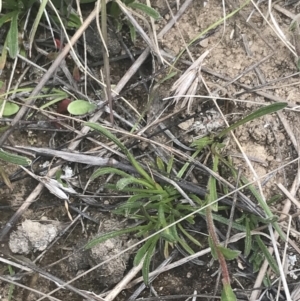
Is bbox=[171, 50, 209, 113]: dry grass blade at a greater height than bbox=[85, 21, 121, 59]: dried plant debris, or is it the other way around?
bbox=[85, 21, 121, 59]: dried plant debris

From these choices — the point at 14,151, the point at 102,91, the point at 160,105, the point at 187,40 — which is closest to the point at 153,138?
the point at 160,105

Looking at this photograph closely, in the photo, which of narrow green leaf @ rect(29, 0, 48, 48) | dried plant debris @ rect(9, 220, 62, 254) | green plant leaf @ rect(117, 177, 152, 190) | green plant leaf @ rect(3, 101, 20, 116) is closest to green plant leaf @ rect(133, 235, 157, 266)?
green plant leaf @ rect(117, 177, 152, 190)

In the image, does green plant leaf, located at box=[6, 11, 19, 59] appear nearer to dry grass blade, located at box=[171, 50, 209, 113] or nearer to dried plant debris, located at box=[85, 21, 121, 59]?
dried plant debris, located at box=[85, 21, 121, 59]

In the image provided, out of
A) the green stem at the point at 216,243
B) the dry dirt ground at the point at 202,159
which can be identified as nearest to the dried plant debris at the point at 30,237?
the dry dirt ground at the point at 202,159

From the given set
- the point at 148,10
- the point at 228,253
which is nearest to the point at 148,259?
the point at 228,253

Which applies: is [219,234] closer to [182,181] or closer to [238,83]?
[182,181]

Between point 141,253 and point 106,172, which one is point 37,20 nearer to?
point 106,172
